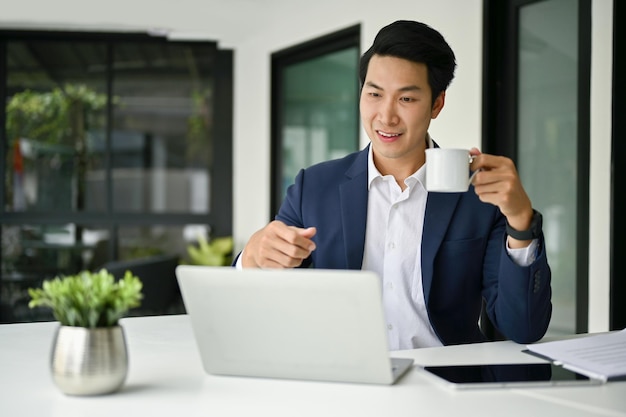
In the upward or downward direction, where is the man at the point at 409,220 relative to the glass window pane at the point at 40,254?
upward

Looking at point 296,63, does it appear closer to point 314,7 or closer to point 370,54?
point 314,7

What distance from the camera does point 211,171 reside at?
266 inches

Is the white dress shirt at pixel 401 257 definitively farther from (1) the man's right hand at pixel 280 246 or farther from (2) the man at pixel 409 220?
(1) the man's right hand at pixel 280 246

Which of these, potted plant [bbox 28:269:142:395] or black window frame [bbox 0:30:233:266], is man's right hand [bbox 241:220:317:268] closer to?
potted plant [bbox 28:269:142:395]

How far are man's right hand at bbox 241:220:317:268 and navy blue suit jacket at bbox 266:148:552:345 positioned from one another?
45 cm

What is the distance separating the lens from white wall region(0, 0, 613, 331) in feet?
11.0

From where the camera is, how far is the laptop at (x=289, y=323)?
51.9 inches

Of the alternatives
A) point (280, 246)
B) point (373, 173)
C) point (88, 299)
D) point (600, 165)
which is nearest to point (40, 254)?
point (600, 165)

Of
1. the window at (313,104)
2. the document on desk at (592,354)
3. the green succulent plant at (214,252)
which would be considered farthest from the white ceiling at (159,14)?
the document on desk at (592,354)

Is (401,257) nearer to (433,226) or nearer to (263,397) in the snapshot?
(433,226)

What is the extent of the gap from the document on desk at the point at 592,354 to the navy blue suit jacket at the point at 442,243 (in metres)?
0.20

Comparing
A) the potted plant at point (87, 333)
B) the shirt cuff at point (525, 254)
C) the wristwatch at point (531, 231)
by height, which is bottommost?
the potted plant at point (87, 333)

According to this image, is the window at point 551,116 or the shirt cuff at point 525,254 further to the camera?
the window at point 551,116

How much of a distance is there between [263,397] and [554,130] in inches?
108
